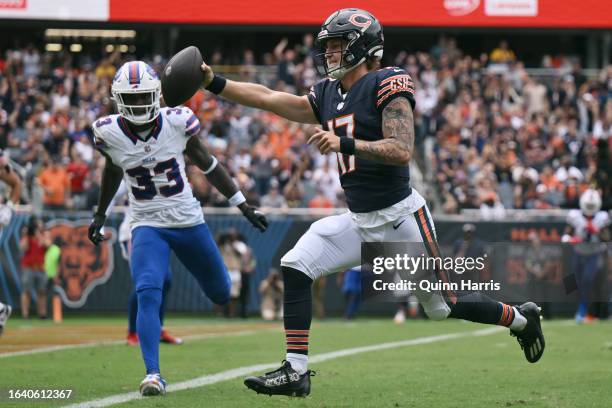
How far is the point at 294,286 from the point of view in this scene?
5754mm

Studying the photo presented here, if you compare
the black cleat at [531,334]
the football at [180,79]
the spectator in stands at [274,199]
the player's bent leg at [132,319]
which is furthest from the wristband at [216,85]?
the spectator in stands at [274,199]

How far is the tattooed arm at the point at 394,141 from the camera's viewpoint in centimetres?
539

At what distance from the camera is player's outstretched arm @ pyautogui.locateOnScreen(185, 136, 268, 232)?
7.43m

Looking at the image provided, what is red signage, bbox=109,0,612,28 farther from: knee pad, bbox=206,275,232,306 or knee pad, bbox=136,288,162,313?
knee pad, bbox=136,288,162,313

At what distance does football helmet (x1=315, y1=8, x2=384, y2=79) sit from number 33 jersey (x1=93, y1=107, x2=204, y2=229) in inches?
66.0

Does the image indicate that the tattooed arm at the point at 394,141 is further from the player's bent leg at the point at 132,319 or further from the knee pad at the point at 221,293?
the player's bent leg at the point at 132,319

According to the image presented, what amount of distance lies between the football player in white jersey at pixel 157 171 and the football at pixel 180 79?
4.07 feet

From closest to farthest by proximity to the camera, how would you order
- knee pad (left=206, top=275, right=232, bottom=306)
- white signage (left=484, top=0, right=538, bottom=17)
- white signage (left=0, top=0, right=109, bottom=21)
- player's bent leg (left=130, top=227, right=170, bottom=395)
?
1. player's bent leg (left=130, top=227, right=170, bottom=395)
2. knee pad (left=206, top=275, right=232, bottom=306)
3. white signage (left=0, top=0, right=109, bottom=21)
4. white signage (left=484, top=0, right=538, bottom=17)

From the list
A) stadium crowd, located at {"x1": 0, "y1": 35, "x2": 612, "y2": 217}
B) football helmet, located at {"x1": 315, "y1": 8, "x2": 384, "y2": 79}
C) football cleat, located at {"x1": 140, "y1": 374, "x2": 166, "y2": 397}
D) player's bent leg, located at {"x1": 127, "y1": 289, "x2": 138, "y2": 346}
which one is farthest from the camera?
stadium crowd, located at {"x1": 0, "y1": 35, "x2": 612, "y2": 217}

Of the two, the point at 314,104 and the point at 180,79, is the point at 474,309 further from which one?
the point at 180,79

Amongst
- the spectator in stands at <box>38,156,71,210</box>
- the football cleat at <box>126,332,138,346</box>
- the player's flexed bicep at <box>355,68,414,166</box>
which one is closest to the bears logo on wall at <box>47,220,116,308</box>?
the spectator in stands at <box>38,156,71,210</box>

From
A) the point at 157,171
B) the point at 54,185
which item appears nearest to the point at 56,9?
the point at 54,185

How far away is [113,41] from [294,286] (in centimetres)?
1916

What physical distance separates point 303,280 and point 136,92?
1.97 m
